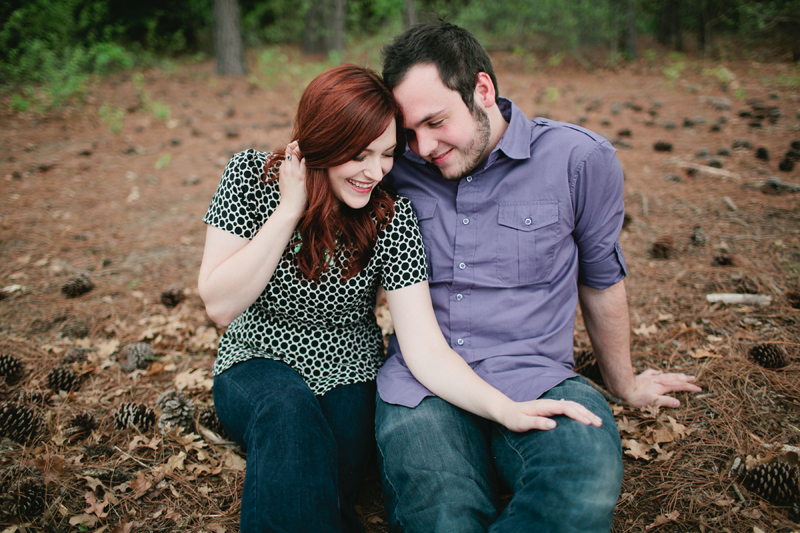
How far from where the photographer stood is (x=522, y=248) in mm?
2234

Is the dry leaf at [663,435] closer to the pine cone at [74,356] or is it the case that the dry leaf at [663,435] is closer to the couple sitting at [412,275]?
the couple sitting at [412,275]

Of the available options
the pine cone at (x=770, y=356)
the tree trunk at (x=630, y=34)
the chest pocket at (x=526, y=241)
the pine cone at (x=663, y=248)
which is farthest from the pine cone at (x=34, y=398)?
the tree trunk at (x=630, y=34)

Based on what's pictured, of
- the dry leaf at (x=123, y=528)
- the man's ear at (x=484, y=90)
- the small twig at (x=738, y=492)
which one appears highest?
the man's ear at (x=484, y=90)

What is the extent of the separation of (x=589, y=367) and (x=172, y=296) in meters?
3.08

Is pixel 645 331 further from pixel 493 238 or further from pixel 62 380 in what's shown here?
pixel 62 380

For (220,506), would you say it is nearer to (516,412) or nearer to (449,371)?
(449,371)

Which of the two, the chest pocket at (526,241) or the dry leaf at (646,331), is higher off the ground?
the chest pocket at (526,241)

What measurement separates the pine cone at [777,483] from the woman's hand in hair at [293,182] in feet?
7.45

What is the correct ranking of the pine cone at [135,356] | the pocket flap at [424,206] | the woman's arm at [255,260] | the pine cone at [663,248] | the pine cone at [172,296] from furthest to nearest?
the pine cone at [663,248] → the pine cone at [172,296] → the pine cone at [135,356] → the pocket flap at [424,206] → the woman's arm at [255,260]

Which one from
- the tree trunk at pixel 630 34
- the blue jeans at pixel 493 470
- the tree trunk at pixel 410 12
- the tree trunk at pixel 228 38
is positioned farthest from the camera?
the tree trunk at pixel 630 34

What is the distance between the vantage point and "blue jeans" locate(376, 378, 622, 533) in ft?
5.18

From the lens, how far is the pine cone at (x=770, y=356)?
2.61 metres

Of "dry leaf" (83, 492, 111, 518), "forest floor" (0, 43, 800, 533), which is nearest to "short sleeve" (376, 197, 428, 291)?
"forest floor" (0, 43, 800, 533)

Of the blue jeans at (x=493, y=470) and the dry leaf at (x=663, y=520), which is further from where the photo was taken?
the dry leaf at (x=663, y=520)
